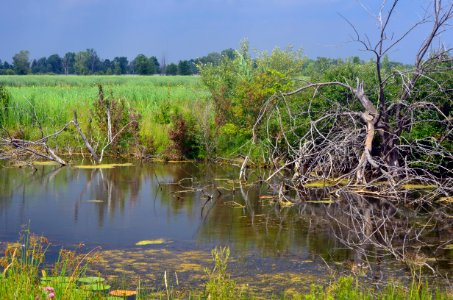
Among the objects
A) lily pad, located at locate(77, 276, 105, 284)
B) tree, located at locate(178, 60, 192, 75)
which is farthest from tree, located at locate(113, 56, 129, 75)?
lily pad, located at locate(77, 276, 105, 284)

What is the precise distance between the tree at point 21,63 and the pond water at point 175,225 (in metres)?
85.6

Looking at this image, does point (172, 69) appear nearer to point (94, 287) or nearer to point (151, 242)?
point (151, 242)

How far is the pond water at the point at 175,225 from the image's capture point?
776 centimetres

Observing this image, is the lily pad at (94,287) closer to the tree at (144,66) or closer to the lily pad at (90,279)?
the lily pad at (90,279)

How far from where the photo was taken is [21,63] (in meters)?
102

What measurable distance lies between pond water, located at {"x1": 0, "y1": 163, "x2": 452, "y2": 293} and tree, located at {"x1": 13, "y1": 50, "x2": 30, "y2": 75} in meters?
85.6

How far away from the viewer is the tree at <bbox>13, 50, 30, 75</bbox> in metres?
97.8

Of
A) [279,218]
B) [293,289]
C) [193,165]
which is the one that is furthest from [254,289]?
[193,165]

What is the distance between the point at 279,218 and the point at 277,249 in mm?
2148

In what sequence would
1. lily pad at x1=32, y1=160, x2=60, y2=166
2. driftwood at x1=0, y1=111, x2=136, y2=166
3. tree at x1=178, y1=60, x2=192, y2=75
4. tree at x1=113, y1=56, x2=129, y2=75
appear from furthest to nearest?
1. tree at x1=113, y1=56, x2=129, y2=75
2. tree at x1=178, y1=60, x2=192, y2=75
3. lily pad at x1=32, y1=160, x2=60, y2=166
4. driftwood at x1=0, y1=111, x2=136, y2=166

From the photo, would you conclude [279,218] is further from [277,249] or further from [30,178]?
[30,178]

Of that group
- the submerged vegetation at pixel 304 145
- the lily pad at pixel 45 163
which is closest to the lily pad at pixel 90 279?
the submerged vegetation at pixel 304 145

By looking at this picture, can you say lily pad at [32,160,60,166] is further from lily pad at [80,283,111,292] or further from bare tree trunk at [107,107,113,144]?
lily pad at [80,283,111,292]

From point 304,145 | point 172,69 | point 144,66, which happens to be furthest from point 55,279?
point 144,66
